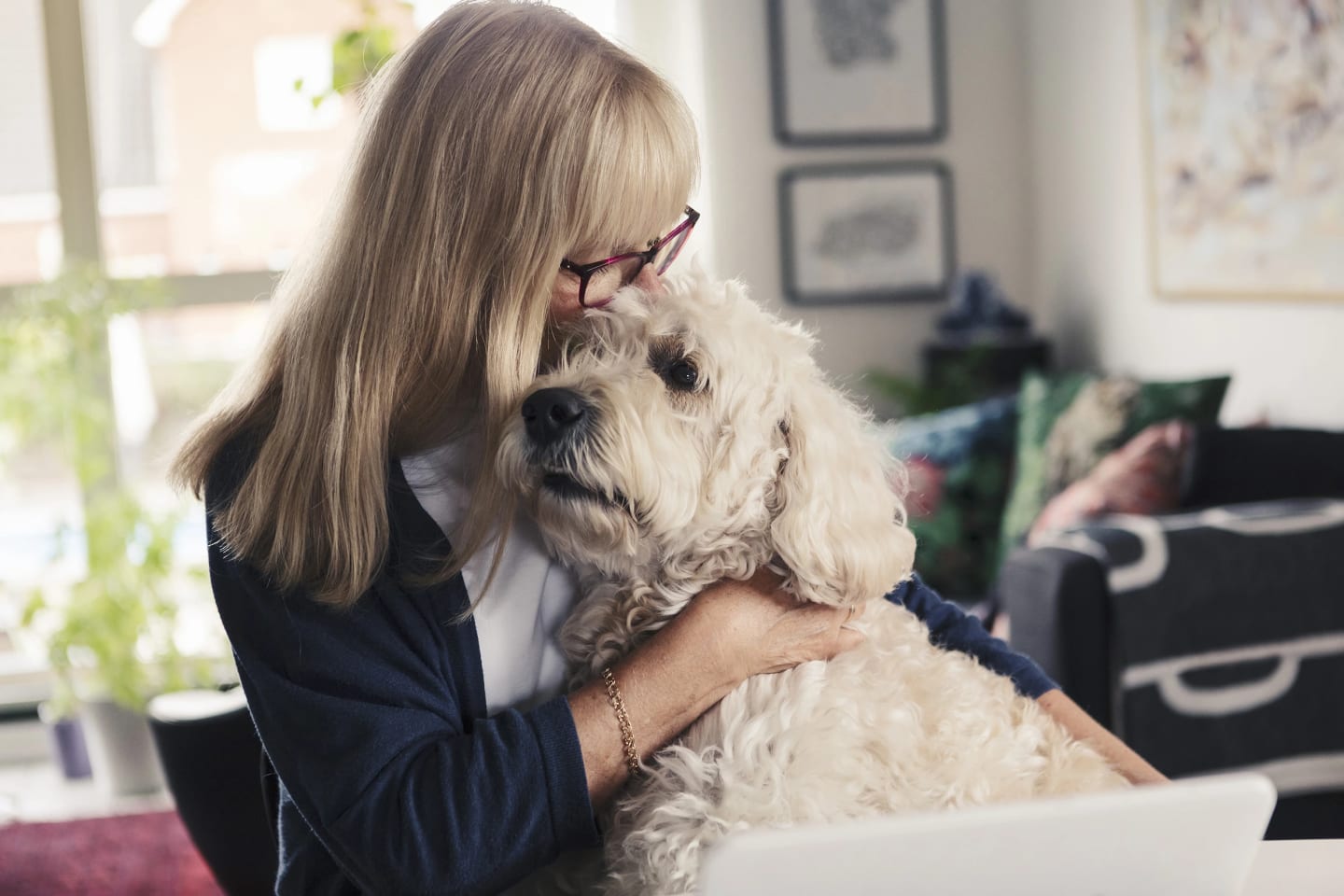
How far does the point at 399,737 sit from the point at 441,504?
0.80 feet

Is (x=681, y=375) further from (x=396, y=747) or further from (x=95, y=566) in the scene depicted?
(x=95, y=566)

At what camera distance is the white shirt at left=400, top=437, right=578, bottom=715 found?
1.20 m

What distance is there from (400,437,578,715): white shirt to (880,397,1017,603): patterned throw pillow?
7.33 ft

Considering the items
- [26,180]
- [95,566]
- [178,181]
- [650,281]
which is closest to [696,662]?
[650,281]

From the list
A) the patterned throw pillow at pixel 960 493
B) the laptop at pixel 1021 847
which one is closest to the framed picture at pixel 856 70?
the patterned throw pillow at pixel 960 493

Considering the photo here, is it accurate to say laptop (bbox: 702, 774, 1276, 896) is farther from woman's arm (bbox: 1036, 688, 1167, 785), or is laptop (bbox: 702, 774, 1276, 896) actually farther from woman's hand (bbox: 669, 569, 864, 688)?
woman's arm (bbox: 1036, 688, 1167, 785)

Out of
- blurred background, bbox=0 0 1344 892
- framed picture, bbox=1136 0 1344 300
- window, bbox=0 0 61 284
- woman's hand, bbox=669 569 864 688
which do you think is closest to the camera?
woman's hand, bbox=669 569 864 688

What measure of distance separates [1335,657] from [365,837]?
204cm

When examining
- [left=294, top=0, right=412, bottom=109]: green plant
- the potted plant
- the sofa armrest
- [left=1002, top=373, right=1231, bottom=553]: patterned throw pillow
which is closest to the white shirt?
the sofa armrest

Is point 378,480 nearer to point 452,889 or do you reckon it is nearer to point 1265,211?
point 452,889

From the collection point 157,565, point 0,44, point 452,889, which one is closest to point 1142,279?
point 157,565

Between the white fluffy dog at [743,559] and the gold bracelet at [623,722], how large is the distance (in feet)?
0.11

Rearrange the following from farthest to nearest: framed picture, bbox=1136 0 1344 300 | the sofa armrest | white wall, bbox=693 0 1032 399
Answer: white wall, bbox=693 0 1032 399 → framed picture, bbox=1136 0 1344 300 → the sofa armrest

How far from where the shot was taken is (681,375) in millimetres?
1243
